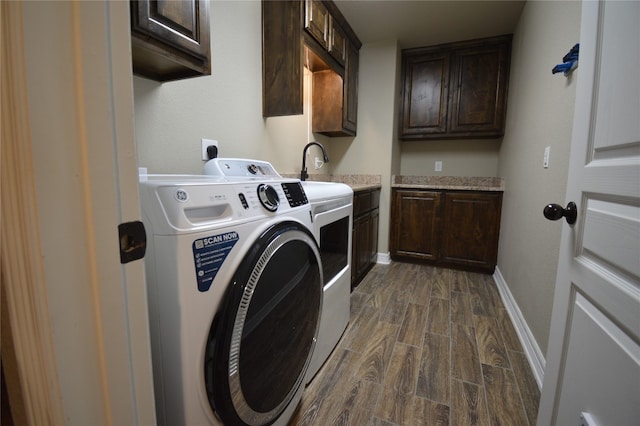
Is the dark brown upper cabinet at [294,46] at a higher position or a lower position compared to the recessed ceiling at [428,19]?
lower

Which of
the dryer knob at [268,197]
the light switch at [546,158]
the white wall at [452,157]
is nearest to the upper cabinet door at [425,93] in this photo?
the white wall at [452,157]

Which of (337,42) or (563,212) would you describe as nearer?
(563,212)

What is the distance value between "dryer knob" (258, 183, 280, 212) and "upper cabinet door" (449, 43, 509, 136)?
9.45 ft

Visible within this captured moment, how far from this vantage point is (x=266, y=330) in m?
0.81

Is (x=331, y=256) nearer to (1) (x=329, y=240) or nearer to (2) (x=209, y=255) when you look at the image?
(1) (x=329, y=240)

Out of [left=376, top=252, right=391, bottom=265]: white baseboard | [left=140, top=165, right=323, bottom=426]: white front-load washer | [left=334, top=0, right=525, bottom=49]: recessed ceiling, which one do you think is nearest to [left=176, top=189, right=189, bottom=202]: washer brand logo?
[left=140, top=165, right=323, bottom=426]: white front-load washer

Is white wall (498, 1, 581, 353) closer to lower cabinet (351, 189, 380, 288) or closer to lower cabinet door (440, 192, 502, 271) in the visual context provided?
lower cabinet door (440, 192, 502, 271)

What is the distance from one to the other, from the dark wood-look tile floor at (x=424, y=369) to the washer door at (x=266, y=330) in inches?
14.4

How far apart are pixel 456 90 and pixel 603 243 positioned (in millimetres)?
2905

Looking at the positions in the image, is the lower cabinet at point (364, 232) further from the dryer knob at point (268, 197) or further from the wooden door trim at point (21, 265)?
the wooden door trim at point (21, 265)

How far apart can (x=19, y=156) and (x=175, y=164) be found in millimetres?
1047

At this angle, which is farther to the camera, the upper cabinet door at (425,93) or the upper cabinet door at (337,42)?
the upper cabinet door at (425,93)

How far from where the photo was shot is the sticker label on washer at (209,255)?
623 millimetres

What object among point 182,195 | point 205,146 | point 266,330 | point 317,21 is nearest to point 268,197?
point 182,195
